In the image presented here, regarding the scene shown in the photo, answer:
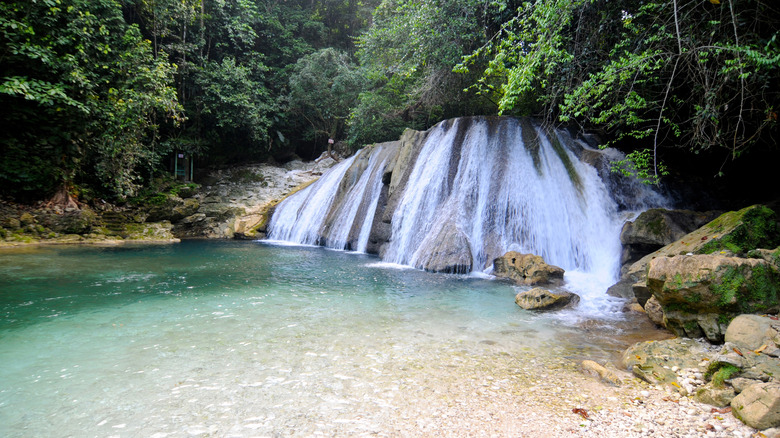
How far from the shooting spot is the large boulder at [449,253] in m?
8.79

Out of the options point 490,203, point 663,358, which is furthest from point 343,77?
point 663,358

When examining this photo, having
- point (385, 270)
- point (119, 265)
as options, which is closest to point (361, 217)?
point (385, 270)

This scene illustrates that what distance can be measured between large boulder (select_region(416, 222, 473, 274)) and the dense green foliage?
11.9 feet

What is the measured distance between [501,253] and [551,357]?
5.48m

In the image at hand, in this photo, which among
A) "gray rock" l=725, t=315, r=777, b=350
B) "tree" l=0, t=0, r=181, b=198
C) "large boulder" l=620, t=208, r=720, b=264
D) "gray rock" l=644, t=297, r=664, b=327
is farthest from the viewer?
"tree" l=0, t=0, r=181, b=198

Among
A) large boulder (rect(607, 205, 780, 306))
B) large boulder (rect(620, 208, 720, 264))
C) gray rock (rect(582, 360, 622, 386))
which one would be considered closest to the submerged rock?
gray rock (rect(582, 360, 622, 386))

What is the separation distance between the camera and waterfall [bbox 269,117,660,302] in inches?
353

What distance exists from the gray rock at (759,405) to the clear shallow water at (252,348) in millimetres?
1337

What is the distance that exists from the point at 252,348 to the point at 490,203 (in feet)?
25.1

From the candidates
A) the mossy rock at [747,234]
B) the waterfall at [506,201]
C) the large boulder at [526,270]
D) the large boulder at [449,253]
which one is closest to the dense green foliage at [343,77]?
the mossy rock at [747,234]

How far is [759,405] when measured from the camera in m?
2.32

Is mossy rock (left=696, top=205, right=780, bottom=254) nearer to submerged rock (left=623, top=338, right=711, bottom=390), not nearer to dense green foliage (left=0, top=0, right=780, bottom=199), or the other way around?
dense green foliage (left=0, top=0, right=780, bottom=199)

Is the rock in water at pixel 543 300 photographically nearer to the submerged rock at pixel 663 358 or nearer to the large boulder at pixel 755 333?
the submerged rock at pixel 663 358

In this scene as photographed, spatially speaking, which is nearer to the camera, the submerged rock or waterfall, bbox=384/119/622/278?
the submerged rock
